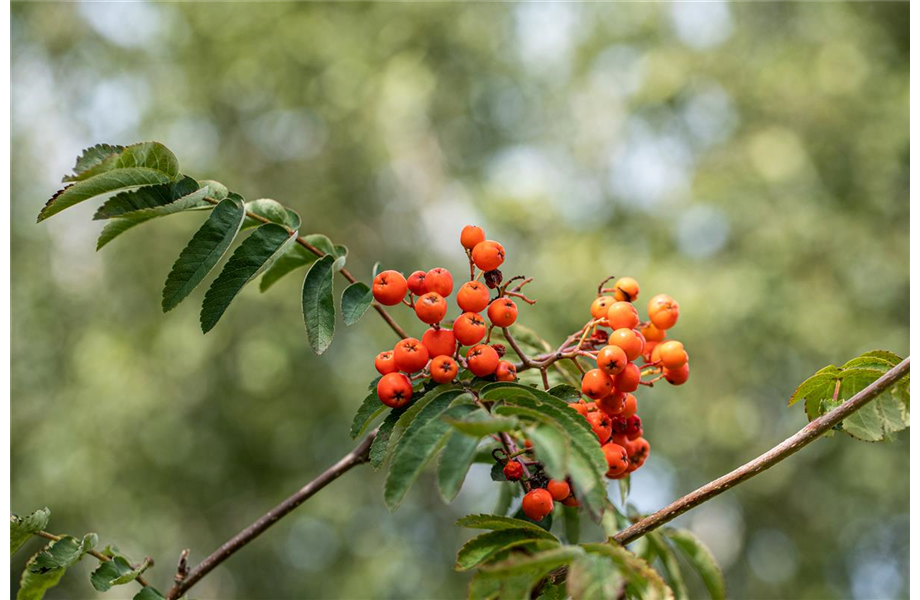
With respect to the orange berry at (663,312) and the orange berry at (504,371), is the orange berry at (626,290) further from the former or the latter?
the orange berry at (504,371)

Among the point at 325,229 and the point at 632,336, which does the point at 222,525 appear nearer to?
the point at 325,229

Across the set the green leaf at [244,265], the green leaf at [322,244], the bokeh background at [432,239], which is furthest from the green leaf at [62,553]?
the bokeh background at [432,239]

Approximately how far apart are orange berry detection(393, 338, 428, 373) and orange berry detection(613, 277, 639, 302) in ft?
1.32

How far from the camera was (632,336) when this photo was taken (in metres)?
1.27

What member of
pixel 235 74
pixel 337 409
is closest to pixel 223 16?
pixel 235 74

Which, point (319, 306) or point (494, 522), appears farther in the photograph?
point (319, 306)

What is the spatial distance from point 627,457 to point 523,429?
1.33ft

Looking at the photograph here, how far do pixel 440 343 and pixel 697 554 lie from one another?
2.51 feet

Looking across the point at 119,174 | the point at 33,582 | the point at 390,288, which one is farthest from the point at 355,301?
the point at 33,582

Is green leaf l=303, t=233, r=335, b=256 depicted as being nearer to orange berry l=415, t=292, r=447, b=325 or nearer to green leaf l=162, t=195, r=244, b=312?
green leaf l=162, t=195, r=244, b=312

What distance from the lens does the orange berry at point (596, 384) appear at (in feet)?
4.10

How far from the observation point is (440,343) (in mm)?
1231

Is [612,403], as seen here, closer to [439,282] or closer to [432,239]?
[439,282]

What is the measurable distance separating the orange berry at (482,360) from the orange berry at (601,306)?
0.84 feet
